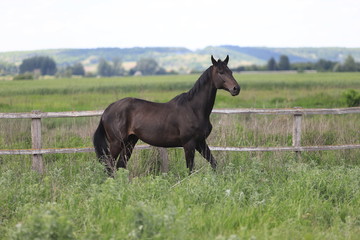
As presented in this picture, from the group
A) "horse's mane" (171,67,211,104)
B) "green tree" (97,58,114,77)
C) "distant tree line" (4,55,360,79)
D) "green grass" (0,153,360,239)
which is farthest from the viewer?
"green tree" (97,58,114,77)

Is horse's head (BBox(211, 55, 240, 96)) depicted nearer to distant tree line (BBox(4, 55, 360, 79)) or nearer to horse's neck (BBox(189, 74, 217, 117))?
horse's neck (BBox(189, 74, 217, 117))

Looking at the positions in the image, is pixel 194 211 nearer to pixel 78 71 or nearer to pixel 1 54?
pixel 1 54

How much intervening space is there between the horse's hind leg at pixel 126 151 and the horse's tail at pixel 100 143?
11.5 inches

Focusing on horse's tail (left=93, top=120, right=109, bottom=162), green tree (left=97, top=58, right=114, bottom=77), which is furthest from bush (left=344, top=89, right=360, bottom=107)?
green tree (left=97, top=58, right=114, bottom=77)

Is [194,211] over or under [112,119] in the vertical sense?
under

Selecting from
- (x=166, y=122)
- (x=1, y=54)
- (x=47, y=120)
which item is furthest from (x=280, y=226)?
(x=1, y=54)

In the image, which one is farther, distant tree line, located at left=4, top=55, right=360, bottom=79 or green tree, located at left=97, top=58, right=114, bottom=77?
green tree, located at left=97, top=58, right=114, bottom=77

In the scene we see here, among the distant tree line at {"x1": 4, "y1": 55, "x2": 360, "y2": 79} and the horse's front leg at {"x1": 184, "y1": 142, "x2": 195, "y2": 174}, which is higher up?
the horse's front leg at {"x1": 184, "y1": 142, "x2": 195, "y2": 174}

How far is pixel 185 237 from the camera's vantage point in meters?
4.67

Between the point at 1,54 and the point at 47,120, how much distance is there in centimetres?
8211

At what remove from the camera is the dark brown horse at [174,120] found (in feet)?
24.4

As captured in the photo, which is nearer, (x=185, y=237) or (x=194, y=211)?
(x=185, y=237)

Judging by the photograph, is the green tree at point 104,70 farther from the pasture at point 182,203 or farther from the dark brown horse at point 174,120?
the dark brown horse at point 174,120

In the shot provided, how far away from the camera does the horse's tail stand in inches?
317
